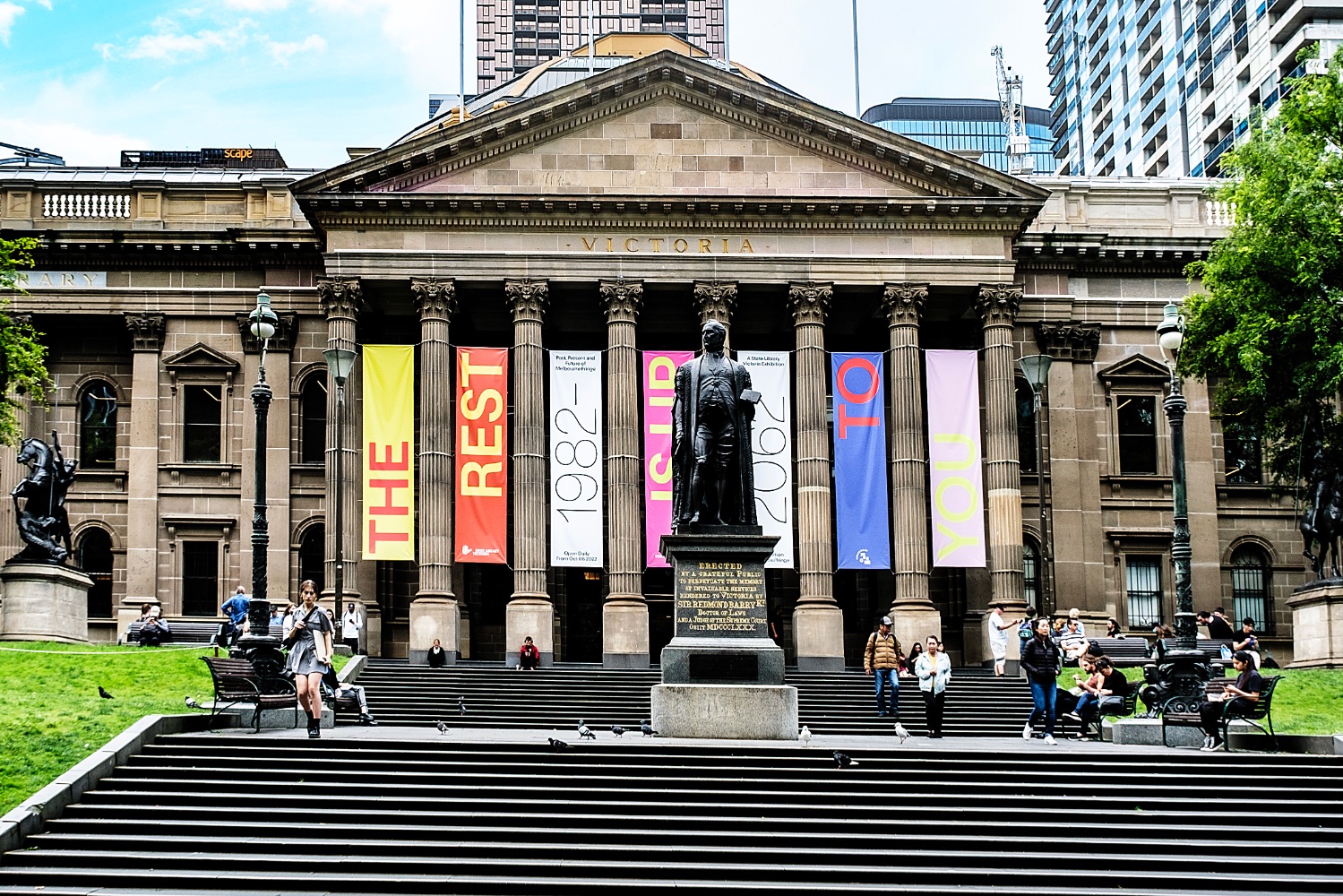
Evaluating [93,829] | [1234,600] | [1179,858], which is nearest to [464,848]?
[93,829]

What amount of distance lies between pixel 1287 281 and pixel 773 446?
13766 millimetres

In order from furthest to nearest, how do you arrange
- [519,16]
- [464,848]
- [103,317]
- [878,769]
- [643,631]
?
1. [519,16]
2. [103,317]
3. [643,631]
4. [878,769]
5. [464,848]

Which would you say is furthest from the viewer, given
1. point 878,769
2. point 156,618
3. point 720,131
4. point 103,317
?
point 103,317

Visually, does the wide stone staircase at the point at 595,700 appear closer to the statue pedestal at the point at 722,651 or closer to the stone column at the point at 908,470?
the stone column at the point at 908,470

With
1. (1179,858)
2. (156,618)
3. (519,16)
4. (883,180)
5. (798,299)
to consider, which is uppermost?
(519,16)

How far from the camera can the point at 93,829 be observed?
1753cm

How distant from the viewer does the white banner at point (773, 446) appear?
42.2 metres

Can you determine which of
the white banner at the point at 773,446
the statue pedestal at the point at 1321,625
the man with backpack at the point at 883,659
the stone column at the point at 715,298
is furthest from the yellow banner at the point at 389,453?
the statue pedestal at the point at 1321,625

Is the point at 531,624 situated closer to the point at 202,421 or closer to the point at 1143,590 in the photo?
the point at 202,421

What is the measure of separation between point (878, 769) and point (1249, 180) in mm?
26153

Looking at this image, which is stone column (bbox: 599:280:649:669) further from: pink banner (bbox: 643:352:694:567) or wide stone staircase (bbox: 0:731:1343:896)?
wide stone staircase (bbox: 0:731:1343:896)

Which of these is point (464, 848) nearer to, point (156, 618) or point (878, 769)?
point (878, 769)

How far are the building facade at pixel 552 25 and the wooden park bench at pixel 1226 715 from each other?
316ft

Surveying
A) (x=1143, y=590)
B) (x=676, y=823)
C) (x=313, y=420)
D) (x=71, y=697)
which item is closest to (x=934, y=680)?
(x=676, y=823)
